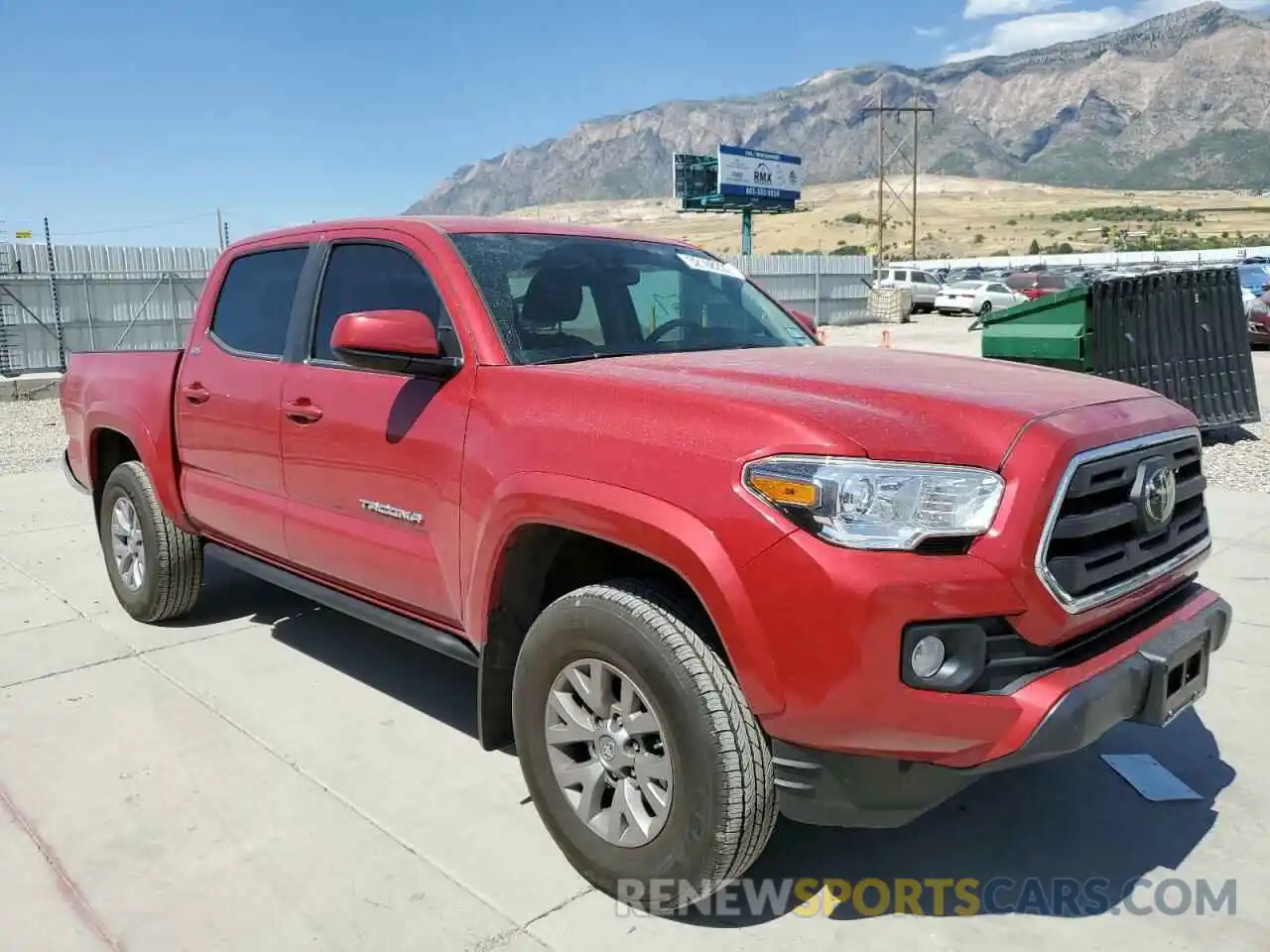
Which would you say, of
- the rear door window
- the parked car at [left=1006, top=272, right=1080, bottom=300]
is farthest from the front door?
the parked car at [left=1006, top=272, right=1080, bottom=300]

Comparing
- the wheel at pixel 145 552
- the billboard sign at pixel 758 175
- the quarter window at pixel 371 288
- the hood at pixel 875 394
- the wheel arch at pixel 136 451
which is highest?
the billboard sign at pixel 758 175

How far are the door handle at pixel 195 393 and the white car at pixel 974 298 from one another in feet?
111

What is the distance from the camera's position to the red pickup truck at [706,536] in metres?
2.39

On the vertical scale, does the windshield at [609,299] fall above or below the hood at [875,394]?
above

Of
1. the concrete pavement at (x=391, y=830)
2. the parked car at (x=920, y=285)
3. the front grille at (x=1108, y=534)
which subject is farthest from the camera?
the parked car at (x=920, y=285)

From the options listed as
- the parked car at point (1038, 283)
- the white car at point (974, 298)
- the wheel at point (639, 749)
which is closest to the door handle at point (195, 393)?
the wheel at point (639, 749)

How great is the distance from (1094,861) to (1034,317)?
25.0ft

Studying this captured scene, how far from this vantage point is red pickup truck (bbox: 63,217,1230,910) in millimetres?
2395

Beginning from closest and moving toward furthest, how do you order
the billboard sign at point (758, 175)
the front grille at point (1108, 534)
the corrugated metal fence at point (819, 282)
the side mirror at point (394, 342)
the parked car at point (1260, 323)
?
the front grille at point (1108, 534), the side mirror at point (394, 342), the parked car at point (1260, 323), the corrugated metal fence at point (819, 282), the billboard sign at point (758, 175)

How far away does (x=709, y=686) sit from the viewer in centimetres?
254

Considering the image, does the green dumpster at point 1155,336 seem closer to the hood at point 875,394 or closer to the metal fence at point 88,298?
the hood at point 875,394

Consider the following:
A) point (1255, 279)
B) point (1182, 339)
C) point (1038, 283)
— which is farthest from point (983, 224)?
point (1182, 339)

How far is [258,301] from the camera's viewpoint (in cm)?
457

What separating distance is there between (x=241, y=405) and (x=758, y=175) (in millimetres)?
51210
